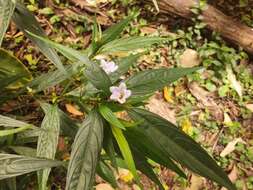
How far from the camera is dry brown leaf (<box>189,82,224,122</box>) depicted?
96.8 inches

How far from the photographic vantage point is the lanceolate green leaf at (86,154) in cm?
93

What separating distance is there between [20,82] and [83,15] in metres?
0.98

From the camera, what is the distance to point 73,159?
957 millimetres

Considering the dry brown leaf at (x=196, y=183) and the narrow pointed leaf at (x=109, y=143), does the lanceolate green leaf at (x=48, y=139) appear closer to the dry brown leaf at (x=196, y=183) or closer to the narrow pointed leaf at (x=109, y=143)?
the narrow pointed leaf at (x=109, y=143)

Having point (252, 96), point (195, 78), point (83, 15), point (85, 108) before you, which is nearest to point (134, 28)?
point (83, 15)

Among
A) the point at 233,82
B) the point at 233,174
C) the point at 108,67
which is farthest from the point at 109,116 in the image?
the point at 233,82

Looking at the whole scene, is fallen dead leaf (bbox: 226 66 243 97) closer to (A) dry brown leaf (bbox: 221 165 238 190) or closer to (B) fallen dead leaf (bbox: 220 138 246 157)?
(B) fallen dead leaf (bbox: 220 138 246 157)

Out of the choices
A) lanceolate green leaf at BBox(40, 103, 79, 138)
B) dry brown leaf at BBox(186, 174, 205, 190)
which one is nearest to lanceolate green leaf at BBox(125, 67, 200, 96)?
lanceolate green leaf at BBox(40, 103, 79, 138)

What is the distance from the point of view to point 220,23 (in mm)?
2627

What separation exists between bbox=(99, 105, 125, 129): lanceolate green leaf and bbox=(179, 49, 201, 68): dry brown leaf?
1.56 metres

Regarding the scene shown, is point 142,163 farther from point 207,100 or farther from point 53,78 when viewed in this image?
point 207,100

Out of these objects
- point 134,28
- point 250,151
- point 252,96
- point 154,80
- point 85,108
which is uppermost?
point 154,80

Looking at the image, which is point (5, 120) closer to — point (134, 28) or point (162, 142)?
point (162, 142)

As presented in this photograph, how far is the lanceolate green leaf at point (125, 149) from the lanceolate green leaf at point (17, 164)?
229 mm
